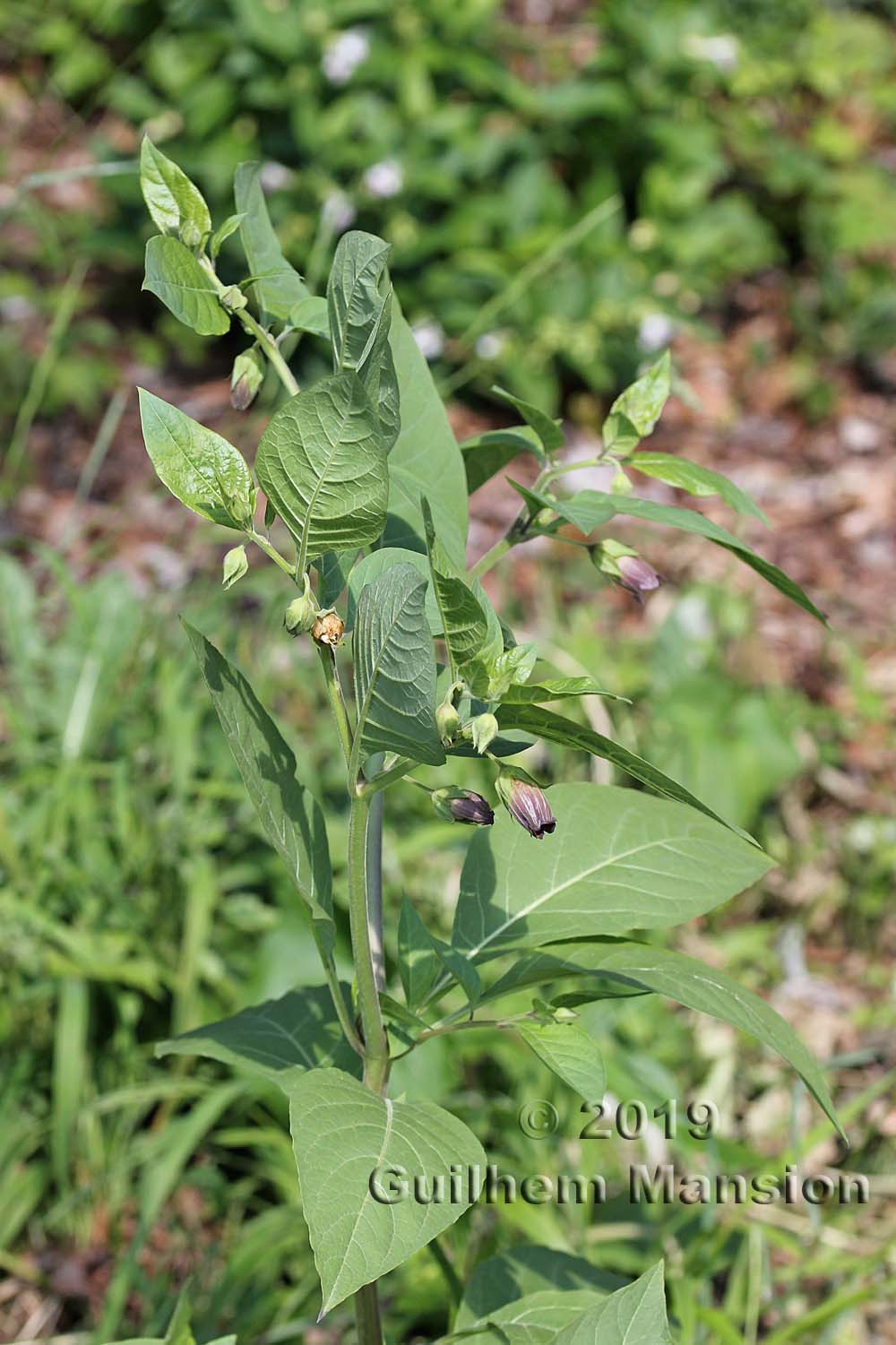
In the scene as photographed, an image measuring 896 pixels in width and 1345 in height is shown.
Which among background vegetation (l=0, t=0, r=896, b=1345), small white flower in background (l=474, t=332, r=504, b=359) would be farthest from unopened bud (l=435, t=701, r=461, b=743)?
small white flower in background (l=474, t=332, r=504, b=359)

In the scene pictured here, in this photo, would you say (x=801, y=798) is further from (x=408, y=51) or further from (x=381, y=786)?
(x=408, y=51)

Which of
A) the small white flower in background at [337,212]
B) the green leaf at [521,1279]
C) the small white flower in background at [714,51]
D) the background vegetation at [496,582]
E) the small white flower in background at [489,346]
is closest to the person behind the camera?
the green leaf at [521,1279]

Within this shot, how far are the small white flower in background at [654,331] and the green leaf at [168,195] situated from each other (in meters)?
2.60

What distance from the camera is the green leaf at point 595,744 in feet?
2.21

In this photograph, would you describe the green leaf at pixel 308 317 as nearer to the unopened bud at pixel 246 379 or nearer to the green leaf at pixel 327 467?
the unopened bud at pixel 246 379

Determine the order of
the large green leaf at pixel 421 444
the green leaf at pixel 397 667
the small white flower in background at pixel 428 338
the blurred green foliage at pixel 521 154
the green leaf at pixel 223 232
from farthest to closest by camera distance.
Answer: the blurred green foliage at pixel 521 154 < the small white flower in background at pixel 428 338 < the large green leaf at pixel 421 444 < the green leaf at pixel 223 232 < the green leaf at pixel 397 667

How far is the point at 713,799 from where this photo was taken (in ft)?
7.39

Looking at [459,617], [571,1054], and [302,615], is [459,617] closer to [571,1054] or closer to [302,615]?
[302,615]

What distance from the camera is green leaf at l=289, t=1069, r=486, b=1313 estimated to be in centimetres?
69

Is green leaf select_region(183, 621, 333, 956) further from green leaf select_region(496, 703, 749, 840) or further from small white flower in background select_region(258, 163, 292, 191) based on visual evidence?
small white flower in background select_region(258, 163, 292, 191)

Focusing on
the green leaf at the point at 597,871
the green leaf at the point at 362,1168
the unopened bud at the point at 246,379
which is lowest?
the green leaf at the point at 597,871

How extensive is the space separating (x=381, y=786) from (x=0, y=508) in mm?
2567

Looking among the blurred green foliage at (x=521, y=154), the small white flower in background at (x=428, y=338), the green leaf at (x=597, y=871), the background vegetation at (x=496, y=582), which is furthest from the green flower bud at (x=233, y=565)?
the blurred green foliage at (x=521, y=154)

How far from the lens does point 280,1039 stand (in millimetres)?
964
